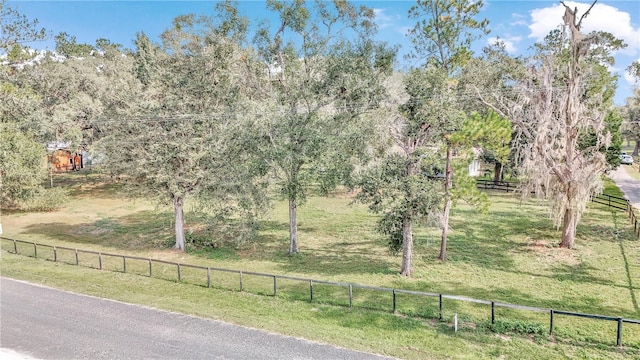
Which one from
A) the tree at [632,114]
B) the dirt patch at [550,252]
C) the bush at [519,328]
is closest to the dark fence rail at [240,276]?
the bush at [519,328]

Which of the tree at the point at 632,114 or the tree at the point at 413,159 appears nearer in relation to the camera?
the tree at the point at 413,159

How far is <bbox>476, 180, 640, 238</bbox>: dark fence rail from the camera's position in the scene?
26.8m

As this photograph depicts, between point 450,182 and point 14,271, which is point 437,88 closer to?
point 450,182

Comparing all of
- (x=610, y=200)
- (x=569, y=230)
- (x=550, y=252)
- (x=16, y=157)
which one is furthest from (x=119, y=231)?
(x=610, y=200)

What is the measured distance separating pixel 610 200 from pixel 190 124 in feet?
113

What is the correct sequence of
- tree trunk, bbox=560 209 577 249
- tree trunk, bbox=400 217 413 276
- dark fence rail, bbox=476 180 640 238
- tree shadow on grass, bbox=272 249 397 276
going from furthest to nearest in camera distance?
dark fence rail, bbox=476 180 640 238 < tree trunk, bbox=560 209 577 249 < tree shadow on grass, bbox=272 249 397 276 < tree trunk, bbox=400 217 413 276

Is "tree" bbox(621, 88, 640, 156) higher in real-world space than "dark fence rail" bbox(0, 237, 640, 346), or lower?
higher

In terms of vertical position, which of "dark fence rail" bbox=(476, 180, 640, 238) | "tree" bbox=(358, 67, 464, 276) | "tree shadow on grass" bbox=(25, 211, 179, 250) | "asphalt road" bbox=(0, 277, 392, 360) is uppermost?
"tree" bbox=(358, 67, 464, 276)

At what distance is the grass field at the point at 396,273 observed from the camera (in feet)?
40.0

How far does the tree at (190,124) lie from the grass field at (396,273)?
4161 mm

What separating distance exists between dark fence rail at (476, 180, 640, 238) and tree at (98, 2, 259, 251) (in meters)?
17.7

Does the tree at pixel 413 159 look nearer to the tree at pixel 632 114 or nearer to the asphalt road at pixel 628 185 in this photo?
the asphalt road at pixel 628 185

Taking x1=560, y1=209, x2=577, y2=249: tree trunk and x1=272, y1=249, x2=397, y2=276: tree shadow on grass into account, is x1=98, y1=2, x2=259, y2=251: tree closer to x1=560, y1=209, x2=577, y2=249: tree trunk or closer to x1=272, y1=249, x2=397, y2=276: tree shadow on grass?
x1=272, y1=249, x2=397, y2=276: tree shadow on grass

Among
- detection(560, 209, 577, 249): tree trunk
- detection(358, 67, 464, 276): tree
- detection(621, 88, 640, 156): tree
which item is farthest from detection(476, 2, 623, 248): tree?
detection(621, 88, 640, 156): tree
